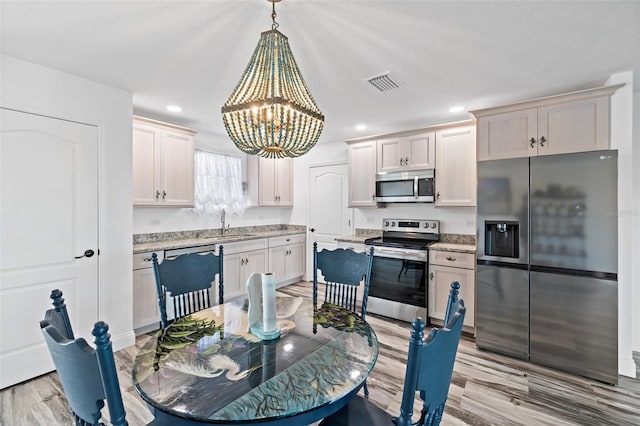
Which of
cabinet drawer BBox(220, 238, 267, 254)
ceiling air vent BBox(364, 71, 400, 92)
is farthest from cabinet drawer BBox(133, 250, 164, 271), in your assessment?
ceiling air vent BBox(364, 71, 400, 92)

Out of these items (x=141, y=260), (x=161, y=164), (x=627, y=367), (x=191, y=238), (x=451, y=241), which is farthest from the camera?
(x=191, y=238)

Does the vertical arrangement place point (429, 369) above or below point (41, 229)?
below

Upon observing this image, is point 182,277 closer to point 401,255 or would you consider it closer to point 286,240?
point 401,255

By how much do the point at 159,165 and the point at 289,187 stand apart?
2.39 metres

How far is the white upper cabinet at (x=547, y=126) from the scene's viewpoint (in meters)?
2.50

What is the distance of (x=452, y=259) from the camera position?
Result: 3.38 meters

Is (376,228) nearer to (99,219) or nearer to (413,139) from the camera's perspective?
(413,139)

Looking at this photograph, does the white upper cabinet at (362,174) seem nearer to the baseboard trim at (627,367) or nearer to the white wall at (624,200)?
the white wall at (624,200)

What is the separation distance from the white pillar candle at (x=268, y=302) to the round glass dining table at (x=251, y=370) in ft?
0.25

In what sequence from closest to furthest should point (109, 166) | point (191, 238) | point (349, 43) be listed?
1. point (349, 43)
2. point (109, 166)
3. point (191, 238)

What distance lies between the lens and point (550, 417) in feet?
6.67

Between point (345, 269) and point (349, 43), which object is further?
point (345, 269)

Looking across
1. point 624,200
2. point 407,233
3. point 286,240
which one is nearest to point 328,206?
point 286,240

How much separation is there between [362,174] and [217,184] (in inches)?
88.9
